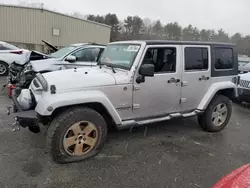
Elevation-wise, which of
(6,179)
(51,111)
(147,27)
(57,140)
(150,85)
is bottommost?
(6,179)

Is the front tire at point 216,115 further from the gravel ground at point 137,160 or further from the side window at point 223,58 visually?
the side window at point 223,58

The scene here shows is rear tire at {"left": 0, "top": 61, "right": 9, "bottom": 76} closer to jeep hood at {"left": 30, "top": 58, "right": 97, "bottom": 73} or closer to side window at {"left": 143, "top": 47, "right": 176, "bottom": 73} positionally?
jeep hood at {"left": 30, "top": 58, "right": 97, "bottom": 73}

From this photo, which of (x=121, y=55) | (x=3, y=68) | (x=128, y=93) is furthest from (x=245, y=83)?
(x=3, y=68)

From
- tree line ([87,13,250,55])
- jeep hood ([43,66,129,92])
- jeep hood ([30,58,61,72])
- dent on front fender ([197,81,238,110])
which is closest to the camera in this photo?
jeep hood ([43,66,129,92])

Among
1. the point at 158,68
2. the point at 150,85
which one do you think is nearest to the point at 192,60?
the point at 158,68

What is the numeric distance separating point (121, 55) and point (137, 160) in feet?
6.16

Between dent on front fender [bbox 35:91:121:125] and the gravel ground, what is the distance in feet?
2.66

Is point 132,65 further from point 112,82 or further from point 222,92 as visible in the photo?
point 222,92

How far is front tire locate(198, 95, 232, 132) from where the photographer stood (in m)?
4.72

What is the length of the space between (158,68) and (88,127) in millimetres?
1676

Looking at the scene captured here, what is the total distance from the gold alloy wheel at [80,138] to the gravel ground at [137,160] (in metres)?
0.20

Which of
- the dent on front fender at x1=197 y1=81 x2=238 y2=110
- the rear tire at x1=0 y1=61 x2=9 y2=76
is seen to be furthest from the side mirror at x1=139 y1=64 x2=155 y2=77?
the rear tire at x1=0 y1=61 x2=9 y2=76

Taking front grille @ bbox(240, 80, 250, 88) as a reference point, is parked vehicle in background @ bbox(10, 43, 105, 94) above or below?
above

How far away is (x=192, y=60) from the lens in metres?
4.38
